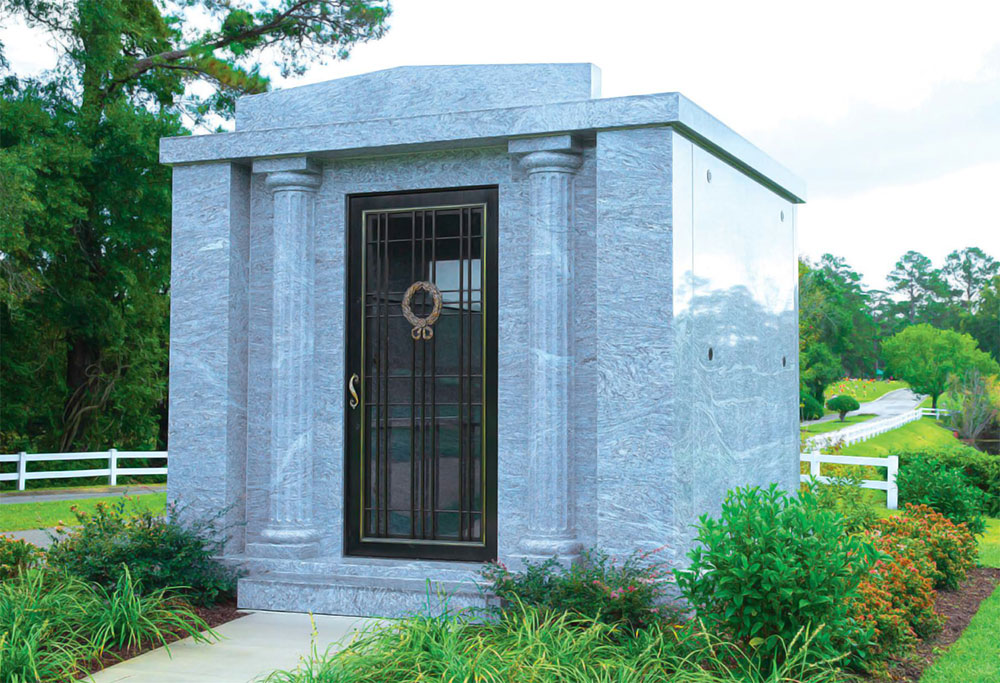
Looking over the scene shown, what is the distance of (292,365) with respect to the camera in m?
7.30

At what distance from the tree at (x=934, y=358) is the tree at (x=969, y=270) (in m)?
28.0

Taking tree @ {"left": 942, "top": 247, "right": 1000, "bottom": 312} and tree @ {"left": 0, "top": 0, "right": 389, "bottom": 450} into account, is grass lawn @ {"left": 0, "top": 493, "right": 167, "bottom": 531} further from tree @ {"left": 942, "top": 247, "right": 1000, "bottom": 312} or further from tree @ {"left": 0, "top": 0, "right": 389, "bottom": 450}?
tree @ {"left": 942, "top": 247, "right": 1000, "bottom": 312}

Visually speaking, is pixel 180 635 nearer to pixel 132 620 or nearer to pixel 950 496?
pixel 132 620

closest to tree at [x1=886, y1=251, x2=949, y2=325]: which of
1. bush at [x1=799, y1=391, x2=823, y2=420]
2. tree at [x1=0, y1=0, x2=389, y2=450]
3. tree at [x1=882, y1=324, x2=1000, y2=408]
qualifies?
tree at [x1=882, y1=324, x2=1000, y2=408]

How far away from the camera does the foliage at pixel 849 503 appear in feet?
27.8

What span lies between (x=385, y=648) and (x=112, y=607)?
2.03 meters

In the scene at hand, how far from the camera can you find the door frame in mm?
7012

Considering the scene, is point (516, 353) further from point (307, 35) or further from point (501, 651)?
point (307, 35)

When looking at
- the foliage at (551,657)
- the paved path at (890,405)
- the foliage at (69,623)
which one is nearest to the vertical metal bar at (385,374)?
the foliage at (69,623)

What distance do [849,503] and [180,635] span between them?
6.51m

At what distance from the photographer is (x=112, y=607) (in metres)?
5.93

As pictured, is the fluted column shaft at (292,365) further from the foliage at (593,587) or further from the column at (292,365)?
the foliage at (593,587)

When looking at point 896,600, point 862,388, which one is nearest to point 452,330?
point 896,600

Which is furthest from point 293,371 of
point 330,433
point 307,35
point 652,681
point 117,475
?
point 307,35
